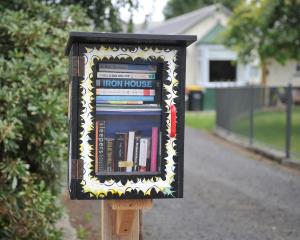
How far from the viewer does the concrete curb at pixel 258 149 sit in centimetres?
1197

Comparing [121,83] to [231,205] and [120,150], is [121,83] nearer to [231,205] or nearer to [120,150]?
[120,150]

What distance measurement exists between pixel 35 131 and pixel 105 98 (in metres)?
1.84

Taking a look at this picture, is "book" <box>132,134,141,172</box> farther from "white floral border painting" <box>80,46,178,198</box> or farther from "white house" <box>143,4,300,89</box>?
"white house" <box>143,4,300,89</box>

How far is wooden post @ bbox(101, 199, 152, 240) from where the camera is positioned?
351 cm

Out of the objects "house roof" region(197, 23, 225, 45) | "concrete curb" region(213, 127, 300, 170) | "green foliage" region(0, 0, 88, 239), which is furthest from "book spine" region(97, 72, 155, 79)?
"house roof" region(197, 23, 225, 45)

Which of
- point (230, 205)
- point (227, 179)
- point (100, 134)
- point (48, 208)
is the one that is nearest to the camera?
point (100, 134)

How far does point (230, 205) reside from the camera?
809cm

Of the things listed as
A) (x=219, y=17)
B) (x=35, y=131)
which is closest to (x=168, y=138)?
(x=35, y=131)

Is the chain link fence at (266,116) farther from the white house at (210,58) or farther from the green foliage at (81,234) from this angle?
the white house at (210,58)

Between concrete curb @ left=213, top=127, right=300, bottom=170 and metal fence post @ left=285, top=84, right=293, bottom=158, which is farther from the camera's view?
metal fence post @ left=285, top=84, right=293, bottom=158

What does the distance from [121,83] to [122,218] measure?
0.79 m

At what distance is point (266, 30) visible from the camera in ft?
56.3

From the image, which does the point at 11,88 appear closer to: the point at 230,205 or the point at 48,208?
the point at 48,208

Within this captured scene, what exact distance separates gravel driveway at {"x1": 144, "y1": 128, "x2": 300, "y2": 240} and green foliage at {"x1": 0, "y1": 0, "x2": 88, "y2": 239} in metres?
1.59
